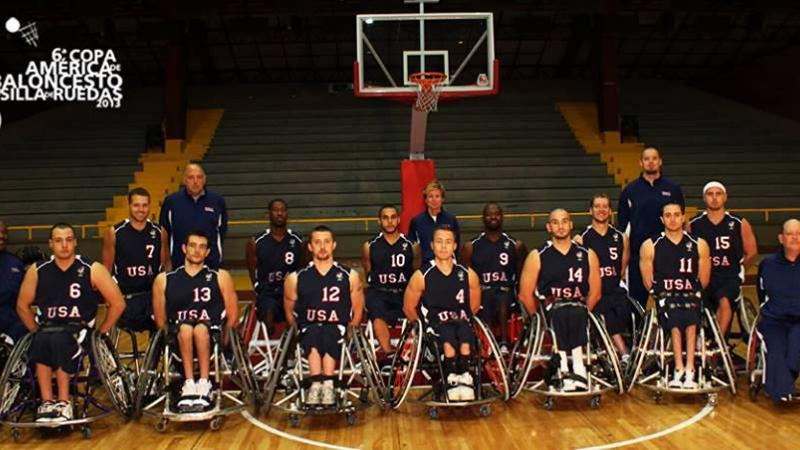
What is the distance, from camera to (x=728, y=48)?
1912cm

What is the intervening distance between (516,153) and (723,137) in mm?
4491

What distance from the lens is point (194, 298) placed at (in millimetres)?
4461

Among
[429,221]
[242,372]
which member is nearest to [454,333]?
[242,372]

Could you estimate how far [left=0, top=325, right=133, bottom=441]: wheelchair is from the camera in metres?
4.11

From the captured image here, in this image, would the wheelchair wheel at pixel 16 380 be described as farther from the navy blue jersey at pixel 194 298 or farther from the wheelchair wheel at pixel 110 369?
the navy blue jersey at pixel 194 298

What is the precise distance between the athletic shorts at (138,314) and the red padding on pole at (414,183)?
2.31 m

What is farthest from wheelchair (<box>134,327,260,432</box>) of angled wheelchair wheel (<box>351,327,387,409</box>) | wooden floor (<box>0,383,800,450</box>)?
angled wheelchair wheel (<box>351,327,387,409</box>)

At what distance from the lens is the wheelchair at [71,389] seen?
13.5 feet

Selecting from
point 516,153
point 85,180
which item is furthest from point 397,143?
point 85,180

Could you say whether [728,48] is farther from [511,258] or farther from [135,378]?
[135,378]

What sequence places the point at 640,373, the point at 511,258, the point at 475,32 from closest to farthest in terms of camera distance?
the point at 640,373 < the point at 511,258 < the point at 475,32

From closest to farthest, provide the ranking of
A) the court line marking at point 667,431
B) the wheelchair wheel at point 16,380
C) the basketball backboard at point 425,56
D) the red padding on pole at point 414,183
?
the court line marking at point 667,431 → the wheelchair wheel at point 16,380 → the red padding on pole at point 414,183 → the basketball backboard at point 425,56

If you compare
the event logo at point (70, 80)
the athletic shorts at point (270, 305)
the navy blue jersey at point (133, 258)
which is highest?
the event logo at point (70, 80)

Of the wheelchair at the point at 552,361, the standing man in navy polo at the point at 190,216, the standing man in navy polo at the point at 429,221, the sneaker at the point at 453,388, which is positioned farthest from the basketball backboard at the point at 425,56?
the sneaker at the point at 453,388
